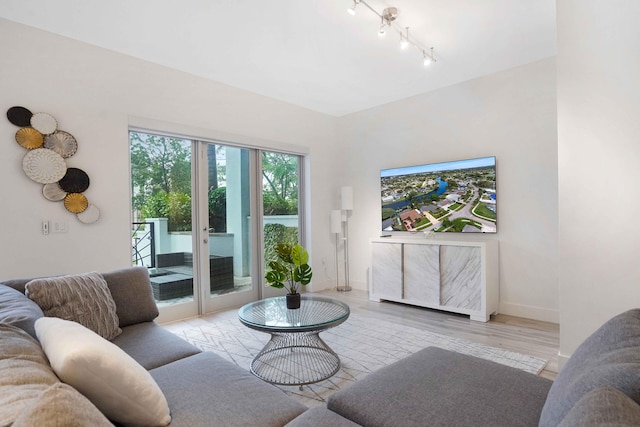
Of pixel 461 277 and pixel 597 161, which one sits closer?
pixel 597 161

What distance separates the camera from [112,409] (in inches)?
38.5

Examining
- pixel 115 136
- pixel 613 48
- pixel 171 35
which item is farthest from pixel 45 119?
pixel 613 48

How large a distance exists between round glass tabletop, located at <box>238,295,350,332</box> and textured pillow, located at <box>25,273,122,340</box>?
0.81 metres

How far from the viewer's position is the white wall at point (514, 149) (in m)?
3.51

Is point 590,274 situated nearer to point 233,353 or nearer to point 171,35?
point 233,353

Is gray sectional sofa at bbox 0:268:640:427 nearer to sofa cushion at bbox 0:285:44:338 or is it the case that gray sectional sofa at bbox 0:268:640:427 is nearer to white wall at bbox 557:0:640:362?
sofa cushion at bbox 0:285:44:338

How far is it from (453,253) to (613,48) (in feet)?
7.31

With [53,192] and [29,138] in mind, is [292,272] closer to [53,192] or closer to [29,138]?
[53,192]

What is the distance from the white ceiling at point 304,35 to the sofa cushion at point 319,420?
2647mm

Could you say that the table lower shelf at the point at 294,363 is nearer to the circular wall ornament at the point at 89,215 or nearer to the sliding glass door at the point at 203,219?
the sliding glass door at the point at 203,219

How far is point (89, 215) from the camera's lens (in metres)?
3.07

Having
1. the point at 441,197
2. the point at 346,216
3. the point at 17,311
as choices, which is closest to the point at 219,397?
the point at 17,311

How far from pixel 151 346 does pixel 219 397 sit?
0.76 m

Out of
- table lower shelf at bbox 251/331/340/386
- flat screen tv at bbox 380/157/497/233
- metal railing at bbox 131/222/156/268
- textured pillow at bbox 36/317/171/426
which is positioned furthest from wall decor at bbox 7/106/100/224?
flat screen tv at bbox 380/157/497/233
